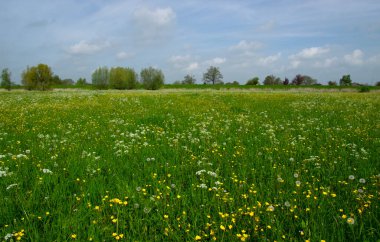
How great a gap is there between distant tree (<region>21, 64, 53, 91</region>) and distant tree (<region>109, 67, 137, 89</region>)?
18.5 m

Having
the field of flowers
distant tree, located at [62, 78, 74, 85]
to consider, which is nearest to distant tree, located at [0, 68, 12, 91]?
distant tree, located at [62, 78, 74, 85]

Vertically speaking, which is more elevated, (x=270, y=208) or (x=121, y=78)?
(x=121, y=78)

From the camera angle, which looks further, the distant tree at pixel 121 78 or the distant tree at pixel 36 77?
the distant tree at pixel 121 78

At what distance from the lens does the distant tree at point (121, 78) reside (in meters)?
75.2

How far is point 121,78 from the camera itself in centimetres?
7512

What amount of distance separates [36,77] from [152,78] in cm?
2865

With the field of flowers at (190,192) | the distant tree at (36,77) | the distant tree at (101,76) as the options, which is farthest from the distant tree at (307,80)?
the field of flowers at (190,192)

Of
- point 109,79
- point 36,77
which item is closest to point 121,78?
point 109,79

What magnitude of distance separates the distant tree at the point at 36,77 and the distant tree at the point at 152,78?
82.9ft

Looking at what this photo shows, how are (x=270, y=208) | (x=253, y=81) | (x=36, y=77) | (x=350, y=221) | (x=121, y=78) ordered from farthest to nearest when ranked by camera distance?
(x=253, y=81)
(x=121, y=78)
(x=36, y=77)
(x=270, y=208)
(x=350, y=221)

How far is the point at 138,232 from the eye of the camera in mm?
3023

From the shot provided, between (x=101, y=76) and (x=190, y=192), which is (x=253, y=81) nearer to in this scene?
(x=101, y=76)

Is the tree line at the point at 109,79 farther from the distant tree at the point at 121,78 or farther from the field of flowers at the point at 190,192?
the field of flowers at the point at 190,192

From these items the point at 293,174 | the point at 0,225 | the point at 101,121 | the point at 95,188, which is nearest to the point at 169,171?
the point at 95,188
